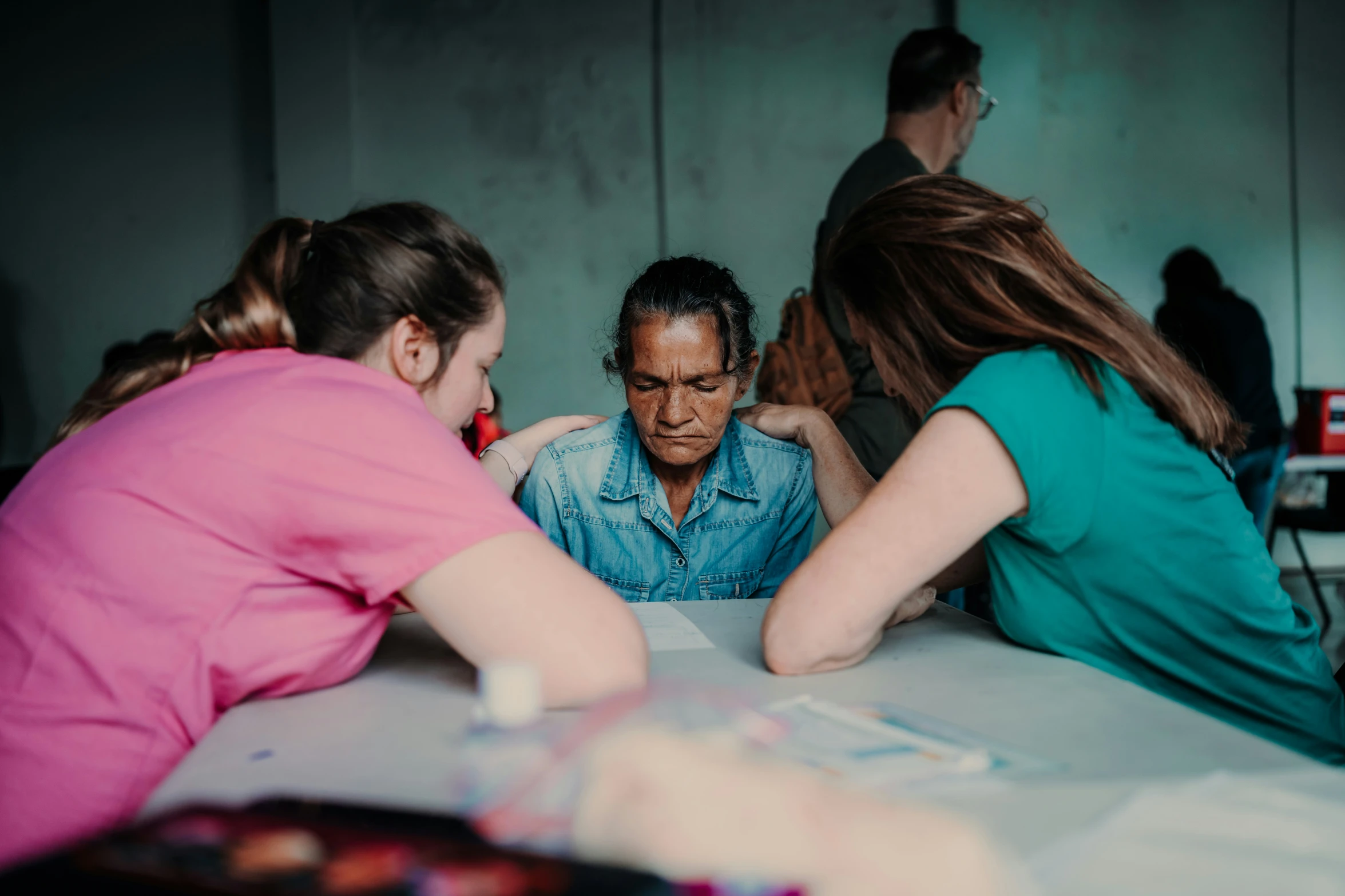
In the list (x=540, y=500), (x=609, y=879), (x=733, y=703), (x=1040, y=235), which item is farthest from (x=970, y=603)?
(x=609, y=879)

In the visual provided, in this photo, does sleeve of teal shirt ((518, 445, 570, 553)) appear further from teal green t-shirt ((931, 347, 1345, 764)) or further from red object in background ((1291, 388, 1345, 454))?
red object in background ((1291, 388, 1345, 454))

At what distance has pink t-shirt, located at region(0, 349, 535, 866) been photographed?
929 millimetres

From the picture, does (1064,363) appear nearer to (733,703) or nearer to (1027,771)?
(1027,771)

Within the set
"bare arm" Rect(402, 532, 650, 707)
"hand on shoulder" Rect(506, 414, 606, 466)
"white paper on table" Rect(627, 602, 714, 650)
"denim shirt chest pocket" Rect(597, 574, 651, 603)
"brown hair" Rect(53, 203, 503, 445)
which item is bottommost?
"denim shirt chest pocket" Rect(597, 574, 651, 603)

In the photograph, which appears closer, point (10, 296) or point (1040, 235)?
point (1040, 235)

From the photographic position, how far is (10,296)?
15.7 ft

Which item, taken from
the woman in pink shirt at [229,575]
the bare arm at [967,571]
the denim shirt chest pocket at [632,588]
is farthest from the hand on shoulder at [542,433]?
the woman in pink shirt at [229,575]

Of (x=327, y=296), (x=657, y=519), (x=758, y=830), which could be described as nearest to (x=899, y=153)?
(x=657, y=519)

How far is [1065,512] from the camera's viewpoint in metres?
1.16

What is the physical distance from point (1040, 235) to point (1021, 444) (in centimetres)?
35

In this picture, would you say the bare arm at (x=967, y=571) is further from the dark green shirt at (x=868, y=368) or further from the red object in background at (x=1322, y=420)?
the red object in background at (x=1322, y=420)

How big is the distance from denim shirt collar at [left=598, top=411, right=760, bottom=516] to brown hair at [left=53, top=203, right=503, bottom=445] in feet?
2.29

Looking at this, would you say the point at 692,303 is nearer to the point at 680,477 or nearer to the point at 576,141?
the point at 680,477

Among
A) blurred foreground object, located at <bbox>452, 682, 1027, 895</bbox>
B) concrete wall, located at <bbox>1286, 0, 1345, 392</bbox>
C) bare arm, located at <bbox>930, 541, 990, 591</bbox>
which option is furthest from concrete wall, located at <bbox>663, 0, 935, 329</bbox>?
blurred foreground object, located at <bbox>452, 682, 1027, 895</bbox>
